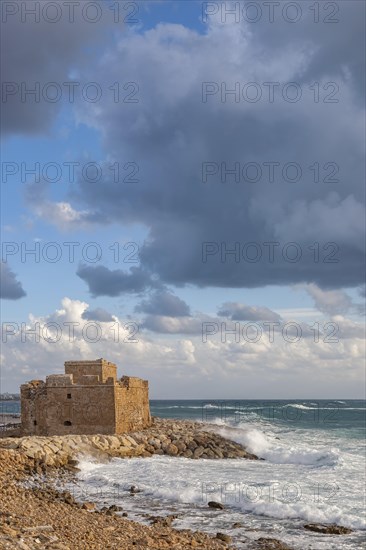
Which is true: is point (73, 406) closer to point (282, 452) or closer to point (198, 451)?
point (198, 451)

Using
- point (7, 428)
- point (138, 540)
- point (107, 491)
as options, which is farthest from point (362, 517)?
point (7, 428)

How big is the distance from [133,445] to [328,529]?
44.4ft

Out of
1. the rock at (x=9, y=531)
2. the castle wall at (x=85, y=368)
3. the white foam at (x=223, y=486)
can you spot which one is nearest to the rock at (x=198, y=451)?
the white foam at (x=223, y=486)

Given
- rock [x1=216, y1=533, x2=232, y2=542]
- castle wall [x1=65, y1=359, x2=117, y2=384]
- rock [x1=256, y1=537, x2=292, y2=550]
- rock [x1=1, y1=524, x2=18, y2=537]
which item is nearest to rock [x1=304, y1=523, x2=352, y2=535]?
rock [x1=256, y1=537, x2=292, y2=550]

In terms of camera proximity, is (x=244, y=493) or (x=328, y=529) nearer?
(x=328, y=529)

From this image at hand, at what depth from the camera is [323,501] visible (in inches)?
699

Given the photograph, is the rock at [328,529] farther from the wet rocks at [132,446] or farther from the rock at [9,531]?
the wet rocks at [132,446]

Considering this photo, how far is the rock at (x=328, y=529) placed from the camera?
47.8 ft

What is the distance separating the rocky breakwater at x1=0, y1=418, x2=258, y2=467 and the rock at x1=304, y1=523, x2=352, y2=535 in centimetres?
1074

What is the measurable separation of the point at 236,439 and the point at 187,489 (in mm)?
15324

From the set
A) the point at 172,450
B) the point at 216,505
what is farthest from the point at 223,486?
the point at 172,450

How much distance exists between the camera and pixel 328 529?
48.2 ft

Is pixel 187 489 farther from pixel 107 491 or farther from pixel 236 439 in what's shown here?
pixel 236 439

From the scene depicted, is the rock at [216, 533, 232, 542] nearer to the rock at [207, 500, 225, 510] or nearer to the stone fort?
the rock at [207, 500, 225, 510]
